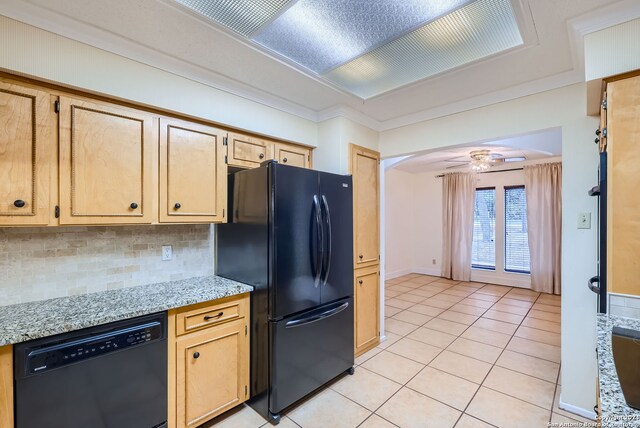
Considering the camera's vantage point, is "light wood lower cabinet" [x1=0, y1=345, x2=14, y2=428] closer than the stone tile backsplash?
Yes

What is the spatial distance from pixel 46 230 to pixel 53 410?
1.02 m

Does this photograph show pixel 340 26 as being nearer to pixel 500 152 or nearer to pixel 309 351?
pixel 309 351

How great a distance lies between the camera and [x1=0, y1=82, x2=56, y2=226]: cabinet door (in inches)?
57.1

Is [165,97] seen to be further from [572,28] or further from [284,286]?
[572,28]

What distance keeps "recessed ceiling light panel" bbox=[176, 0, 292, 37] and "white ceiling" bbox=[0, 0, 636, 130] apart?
5 centimetres

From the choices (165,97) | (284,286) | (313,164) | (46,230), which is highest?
(165,97)

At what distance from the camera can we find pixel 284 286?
6.66 ft

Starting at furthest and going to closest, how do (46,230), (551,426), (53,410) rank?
(551,426) → (46,230) → (53,410)

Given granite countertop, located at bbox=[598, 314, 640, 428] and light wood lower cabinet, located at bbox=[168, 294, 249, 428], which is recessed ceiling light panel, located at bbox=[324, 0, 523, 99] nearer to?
granite countertop, located at bbox=[598, 314, 640, 428]

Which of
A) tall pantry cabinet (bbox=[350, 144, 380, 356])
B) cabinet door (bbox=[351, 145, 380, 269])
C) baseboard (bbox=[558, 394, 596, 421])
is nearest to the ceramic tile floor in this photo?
baseboard (bbox=[558, 394, 596, 421])

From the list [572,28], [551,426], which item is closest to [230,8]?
[572,28]

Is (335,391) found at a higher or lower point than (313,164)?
lower

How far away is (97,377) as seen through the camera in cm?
147

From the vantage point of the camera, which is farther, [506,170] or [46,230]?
[506,170]
